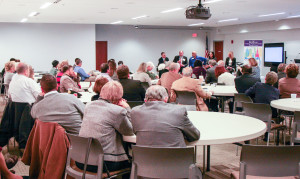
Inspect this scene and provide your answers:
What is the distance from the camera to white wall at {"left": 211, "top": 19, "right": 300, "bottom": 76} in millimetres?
16891

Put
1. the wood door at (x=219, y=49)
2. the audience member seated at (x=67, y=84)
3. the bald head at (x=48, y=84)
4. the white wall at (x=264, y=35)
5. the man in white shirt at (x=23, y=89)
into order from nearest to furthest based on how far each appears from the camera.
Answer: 1. the bald head at (x=48, y=84)
2. the man in white shirt at (x=23, y=89)
3. the audience member seated at (x=67, y=84)
4. the white wall at (x=264, y=35)
5. the wood door at (x=219, y=49)

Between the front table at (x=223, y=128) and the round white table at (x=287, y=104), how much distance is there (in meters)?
1.24

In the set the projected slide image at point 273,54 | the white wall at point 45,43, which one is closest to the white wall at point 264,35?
the projected slide image at point 273,54

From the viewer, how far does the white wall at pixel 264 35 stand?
55.4ft

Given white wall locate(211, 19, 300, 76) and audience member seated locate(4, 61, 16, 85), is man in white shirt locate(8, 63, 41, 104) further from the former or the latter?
white wall locate(211, 19, 300, 76)

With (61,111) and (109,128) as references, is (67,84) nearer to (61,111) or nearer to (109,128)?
(61,111)

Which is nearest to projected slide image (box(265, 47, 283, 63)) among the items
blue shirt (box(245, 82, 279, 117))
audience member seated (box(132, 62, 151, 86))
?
audience member seated (box(132, 62, 151, 86))

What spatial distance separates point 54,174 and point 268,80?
3854mm

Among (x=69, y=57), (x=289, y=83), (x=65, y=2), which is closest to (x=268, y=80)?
(x=289, y=83)

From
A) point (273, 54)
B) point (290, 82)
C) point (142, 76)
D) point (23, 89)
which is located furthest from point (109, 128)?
point (273, 54)

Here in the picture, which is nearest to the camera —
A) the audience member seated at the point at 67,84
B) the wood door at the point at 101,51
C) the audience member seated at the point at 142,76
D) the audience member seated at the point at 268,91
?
the audience member seated at the point at 268,91

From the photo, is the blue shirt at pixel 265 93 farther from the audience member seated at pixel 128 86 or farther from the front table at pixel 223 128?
the audience member seated at pixel 128 86

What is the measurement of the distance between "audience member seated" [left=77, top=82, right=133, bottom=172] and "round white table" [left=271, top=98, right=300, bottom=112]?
2809 mm

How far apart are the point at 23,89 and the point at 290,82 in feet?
14.8
